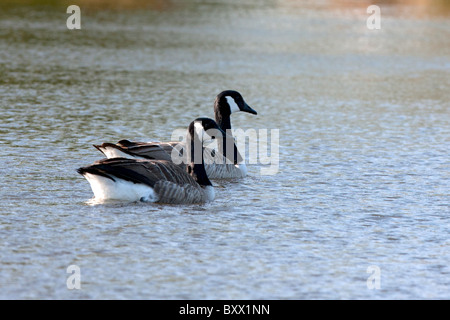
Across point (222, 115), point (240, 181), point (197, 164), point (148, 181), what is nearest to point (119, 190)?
point (148, 181)

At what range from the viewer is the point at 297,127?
1542cm

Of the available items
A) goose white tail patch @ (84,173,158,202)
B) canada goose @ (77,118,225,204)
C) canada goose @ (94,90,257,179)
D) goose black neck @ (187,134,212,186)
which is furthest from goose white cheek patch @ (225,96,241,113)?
goose white tail patch @ (84,173,158,202)

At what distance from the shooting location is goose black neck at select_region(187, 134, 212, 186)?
10.1 m

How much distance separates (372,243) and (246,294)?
2.10 meters

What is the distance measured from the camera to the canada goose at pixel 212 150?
10750 mm

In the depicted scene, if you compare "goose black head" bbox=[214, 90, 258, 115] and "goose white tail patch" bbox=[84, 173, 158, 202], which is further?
"goose black head" bbox=[214, 90, 258, 115]

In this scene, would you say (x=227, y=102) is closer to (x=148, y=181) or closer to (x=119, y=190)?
(x=148, y=181)

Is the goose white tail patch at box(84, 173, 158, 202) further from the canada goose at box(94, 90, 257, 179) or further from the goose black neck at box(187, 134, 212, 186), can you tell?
the canada goose at box(94, 90, 257, 179)

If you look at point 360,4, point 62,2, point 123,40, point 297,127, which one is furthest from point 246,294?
point 360,4

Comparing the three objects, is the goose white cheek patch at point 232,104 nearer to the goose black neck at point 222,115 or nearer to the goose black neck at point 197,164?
the goose black neck at point 222,115

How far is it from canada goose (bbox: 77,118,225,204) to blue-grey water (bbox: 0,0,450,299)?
6.3 inches

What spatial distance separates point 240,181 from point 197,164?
56.9 inches

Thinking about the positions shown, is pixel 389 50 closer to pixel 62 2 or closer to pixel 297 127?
pixel 297 127

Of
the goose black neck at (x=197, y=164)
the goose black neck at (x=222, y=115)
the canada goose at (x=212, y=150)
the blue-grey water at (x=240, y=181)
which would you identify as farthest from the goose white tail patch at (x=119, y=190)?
the goose black neck at (x=222, y=115)
